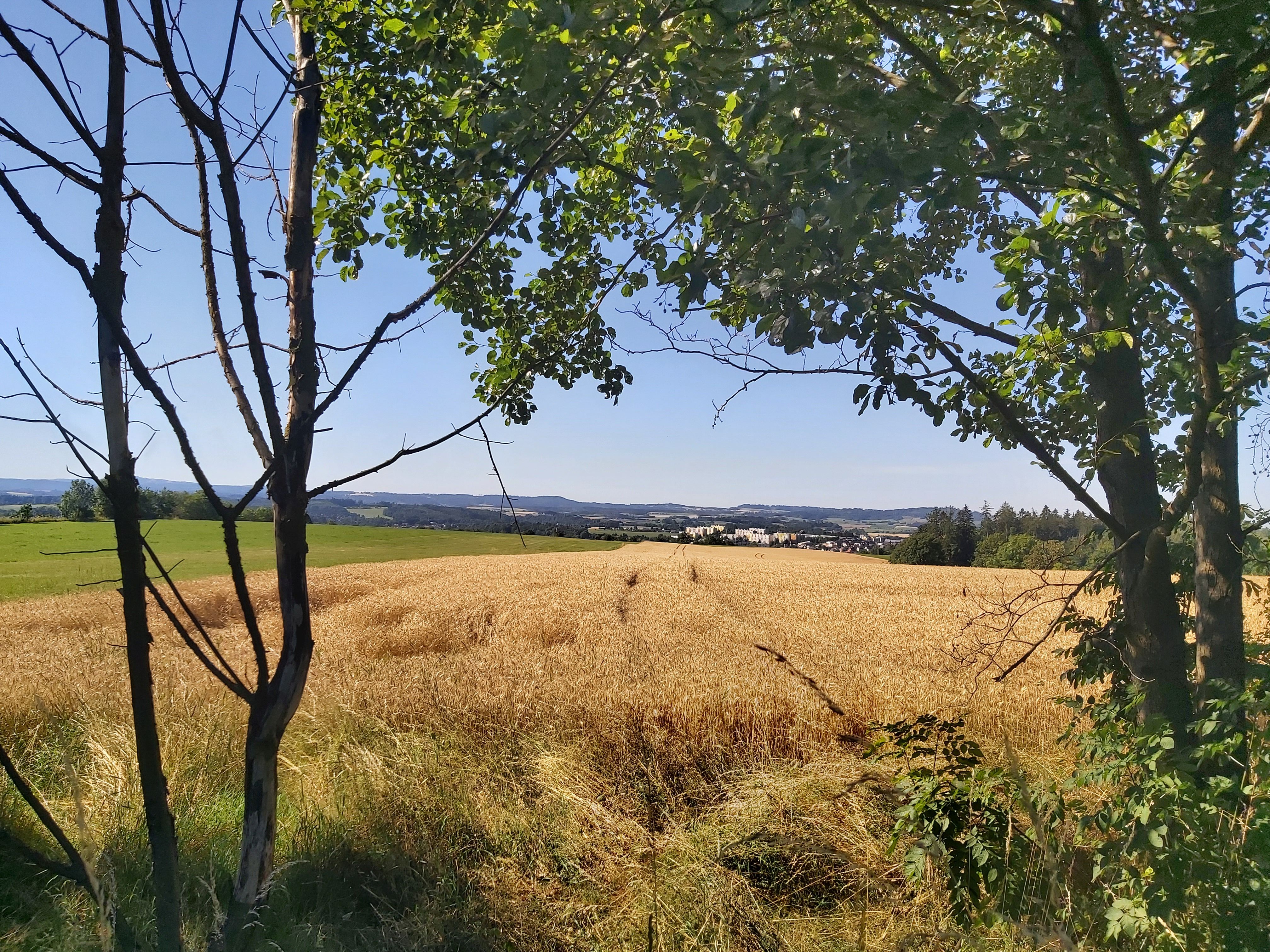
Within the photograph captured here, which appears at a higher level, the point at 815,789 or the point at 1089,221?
the point at 1089,221

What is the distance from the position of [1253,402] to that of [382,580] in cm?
1952

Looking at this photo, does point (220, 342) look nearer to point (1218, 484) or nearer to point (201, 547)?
point (1218, 484)

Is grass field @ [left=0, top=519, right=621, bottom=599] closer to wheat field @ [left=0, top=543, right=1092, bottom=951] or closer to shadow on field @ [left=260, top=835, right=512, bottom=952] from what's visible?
wheat field @ [left=0, top=543, right=1092, bottom=951]

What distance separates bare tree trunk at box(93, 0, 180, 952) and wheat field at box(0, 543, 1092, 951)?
0.15 meters

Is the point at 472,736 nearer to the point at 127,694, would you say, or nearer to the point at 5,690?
the point at 127,694

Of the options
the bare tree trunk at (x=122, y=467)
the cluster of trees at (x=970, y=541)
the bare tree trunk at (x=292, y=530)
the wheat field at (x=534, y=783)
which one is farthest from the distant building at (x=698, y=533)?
the cluster of trees at (x=970, y=541)

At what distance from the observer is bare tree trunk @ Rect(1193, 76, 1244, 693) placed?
Answer: 89.5 inches

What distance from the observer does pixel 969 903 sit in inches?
108

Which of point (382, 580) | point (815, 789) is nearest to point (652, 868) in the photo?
point (815, 789)

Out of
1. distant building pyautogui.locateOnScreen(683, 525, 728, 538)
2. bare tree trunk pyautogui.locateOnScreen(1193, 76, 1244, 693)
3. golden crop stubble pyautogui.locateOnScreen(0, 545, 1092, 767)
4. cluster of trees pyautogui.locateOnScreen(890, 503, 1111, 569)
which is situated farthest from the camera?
cluster of trees pyautogui.locateOnScreen(890, 503, 1111, 569)

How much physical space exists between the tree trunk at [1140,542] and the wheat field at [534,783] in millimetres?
522

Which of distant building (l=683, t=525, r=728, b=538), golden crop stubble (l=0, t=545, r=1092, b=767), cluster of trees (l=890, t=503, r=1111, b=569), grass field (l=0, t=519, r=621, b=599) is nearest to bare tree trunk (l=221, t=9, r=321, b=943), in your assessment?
golden crop stubble (l=0, t=545, r=1092, b=767)

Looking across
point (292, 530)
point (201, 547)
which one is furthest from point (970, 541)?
point (292, 530)

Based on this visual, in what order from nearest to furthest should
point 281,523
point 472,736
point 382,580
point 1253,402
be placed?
1. point 281,523
2. point 1253,402
3. point 472,736
4. point 382,580
